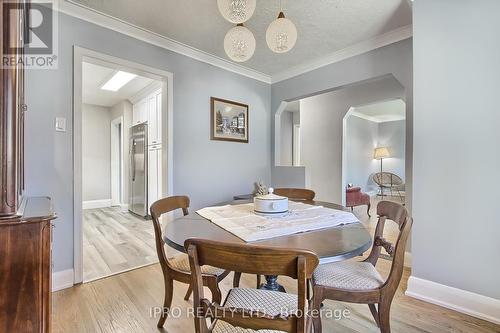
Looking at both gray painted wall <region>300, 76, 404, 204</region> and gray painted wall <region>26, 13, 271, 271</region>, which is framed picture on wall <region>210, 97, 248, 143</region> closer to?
gray painted wall <region>26, 13, 271, 271</region>

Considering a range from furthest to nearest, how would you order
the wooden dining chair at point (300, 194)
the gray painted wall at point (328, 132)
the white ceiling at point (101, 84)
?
the gray painted wall at point (328, 132) < the white ceiling at point (101, 84) < the wooden dining chair at point (300, 194)

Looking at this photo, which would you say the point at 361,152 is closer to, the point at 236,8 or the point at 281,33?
the point at 281,33

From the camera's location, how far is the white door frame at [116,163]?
19.2 feet

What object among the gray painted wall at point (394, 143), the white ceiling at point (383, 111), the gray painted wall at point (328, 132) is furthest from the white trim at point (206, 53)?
the gray painted wall at point (394, 143)

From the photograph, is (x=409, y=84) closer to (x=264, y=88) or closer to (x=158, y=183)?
(x=264, y=88)

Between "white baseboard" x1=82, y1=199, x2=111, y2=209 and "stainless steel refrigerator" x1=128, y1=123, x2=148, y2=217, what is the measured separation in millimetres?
1195

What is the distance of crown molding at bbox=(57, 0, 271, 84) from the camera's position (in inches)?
81.8

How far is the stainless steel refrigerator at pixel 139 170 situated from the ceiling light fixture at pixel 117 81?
2.50 ft

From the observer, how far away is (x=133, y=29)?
95.0 inches

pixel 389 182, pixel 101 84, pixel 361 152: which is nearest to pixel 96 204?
pixel 101 84

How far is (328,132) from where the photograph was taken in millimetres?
4961

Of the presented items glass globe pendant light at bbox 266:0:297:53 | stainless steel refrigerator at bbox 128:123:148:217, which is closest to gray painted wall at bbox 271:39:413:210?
glass globe pendant light at bbox 266:0:297:53

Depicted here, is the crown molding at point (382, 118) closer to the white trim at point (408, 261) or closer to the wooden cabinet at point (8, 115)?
the white trim at point (408, 261)

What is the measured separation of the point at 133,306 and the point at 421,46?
300 cm
